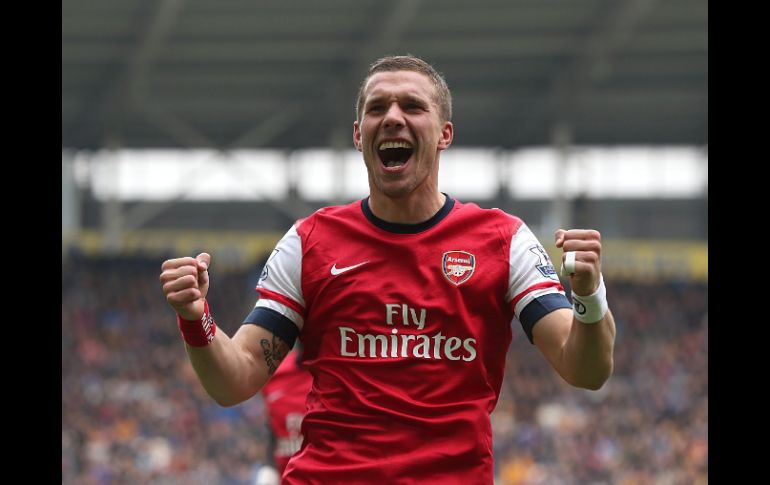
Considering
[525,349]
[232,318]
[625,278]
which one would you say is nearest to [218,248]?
[232,318]

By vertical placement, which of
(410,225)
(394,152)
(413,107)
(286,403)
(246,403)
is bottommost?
(246,403)

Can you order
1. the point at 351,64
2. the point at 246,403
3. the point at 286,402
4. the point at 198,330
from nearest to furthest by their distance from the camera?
1. the point at 198,330
2. the point at 286,402
3. the point at 246,403
4. the point at 351,64

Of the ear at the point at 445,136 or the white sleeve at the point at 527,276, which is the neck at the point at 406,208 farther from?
the white sleeve at the point at 527,276

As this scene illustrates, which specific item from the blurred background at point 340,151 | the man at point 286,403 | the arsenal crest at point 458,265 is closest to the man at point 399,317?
the arsenal crest at point 458,265

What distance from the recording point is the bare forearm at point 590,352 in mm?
3318

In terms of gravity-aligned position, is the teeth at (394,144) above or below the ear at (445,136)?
below

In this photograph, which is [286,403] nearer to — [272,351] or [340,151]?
[272,351]

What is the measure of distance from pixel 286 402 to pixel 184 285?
3.30 meters

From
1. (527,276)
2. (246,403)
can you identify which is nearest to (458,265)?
(527,276)

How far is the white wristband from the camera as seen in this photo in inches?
128

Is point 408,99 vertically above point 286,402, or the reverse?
point 408,99

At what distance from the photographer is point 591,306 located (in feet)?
10.7

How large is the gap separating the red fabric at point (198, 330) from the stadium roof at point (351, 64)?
51.4 feet

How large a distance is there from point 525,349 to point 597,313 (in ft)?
64.4
